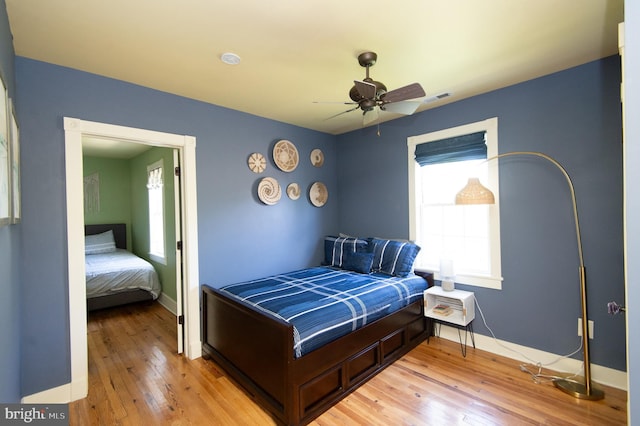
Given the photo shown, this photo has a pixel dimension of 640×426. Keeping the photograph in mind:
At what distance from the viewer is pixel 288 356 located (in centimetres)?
195

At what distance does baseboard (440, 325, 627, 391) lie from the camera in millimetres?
2359

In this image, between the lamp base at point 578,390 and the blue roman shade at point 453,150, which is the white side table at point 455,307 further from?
the blue roman shade at point 453,150

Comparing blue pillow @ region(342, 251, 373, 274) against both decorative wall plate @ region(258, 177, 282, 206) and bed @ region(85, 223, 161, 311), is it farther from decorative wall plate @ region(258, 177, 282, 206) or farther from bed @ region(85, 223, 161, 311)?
bed @ region(85, 223, 161, 311)

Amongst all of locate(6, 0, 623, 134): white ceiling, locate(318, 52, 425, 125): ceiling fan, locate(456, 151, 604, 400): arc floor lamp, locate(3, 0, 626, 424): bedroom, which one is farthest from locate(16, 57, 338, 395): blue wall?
locate(456, 151, 604, 400): arc floor lamp

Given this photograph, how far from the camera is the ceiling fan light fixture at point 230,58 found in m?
2.19

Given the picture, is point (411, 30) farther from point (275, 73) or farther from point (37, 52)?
point (37, 52)

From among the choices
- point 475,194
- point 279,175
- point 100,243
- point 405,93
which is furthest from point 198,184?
point 100,243

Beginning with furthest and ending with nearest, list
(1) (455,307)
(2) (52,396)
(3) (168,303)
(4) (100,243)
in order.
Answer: (4) (100,243)
(3) (168,303)
(1) (455,307)
(2) (52,396)

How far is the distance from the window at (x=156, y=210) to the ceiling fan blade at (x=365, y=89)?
12.2 feet

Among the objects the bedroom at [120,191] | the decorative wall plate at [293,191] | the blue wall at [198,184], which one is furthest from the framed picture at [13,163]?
the bedroom at [120,191]

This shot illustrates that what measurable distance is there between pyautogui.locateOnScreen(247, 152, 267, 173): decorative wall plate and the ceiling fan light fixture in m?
1.26

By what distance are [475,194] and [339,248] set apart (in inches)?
71.5

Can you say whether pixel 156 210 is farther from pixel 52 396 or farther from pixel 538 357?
pixel 538 357

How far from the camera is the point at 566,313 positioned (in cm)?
260
